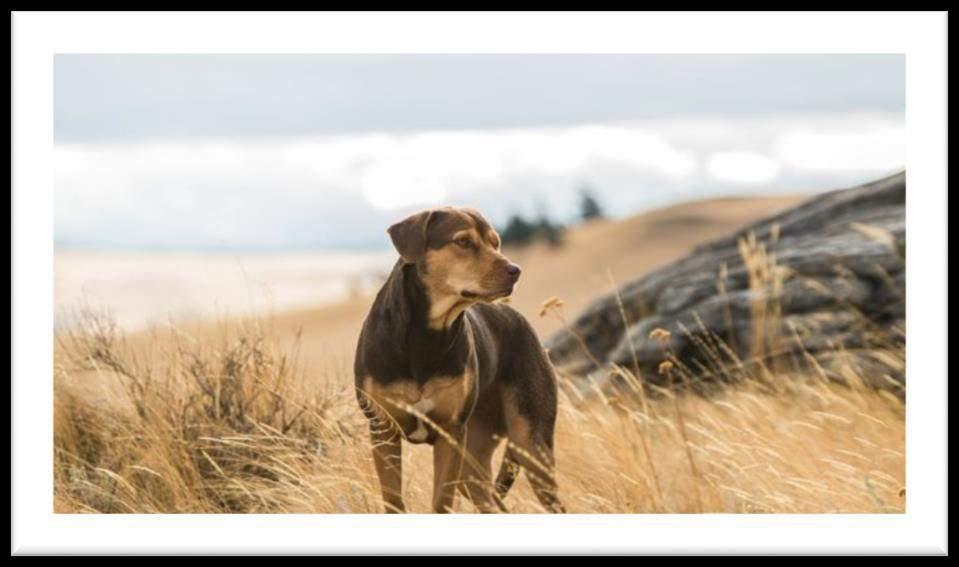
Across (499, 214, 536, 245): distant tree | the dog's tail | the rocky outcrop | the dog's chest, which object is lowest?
the dog's tail

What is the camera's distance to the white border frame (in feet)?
17.4

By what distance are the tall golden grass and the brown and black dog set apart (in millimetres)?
209

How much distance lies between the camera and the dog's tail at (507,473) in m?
5.36

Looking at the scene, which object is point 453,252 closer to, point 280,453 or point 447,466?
point 447,466

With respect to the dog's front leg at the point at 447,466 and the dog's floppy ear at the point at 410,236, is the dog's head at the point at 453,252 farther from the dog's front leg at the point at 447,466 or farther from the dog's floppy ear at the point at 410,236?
the dog's front leg at the point at 447,466

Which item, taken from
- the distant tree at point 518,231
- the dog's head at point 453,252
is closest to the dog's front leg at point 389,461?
the dog's head at point 453,252

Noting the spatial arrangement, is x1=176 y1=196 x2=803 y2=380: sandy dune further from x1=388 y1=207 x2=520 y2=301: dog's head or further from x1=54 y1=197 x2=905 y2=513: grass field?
x1=388 y1=207 x2=520 y2=301: dog's head

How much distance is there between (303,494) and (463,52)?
1941 millimetres

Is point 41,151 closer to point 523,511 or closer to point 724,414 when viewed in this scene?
point 523,511

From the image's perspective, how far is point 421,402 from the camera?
4.90 meters

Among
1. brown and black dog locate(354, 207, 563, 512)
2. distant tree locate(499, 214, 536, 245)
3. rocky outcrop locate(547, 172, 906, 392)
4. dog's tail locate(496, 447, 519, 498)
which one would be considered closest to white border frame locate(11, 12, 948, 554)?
dog's tail locate(496, 447, 519, 498)

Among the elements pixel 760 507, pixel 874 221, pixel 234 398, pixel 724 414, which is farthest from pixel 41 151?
pixel 874 221

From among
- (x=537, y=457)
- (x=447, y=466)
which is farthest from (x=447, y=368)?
(x=537, y=457)

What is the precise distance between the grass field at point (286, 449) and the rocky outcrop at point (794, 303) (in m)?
1.33
